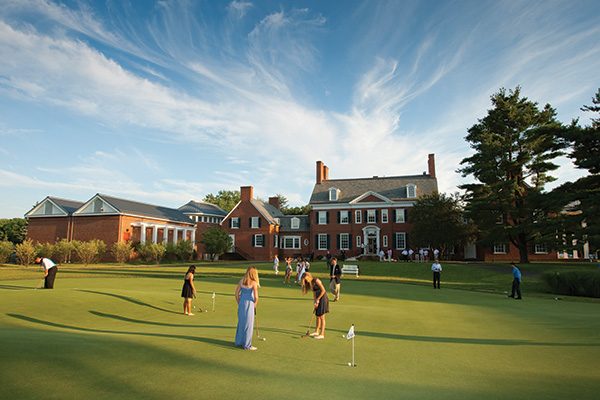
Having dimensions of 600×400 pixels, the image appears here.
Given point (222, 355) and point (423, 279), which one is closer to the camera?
point (222, 355)

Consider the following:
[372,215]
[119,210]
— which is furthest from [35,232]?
[372,215]

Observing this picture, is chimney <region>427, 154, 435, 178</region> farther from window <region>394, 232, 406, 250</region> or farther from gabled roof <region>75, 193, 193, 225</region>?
gabled roof <region>75, 193, 193, 225</region>

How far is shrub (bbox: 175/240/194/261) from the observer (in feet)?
166

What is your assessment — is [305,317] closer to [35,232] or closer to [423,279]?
[423,279]

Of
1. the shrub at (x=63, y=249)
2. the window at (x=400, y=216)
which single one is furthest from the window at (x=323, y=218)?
the shrub at (x=63, y=249)

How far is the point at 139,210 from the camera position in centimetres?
5503

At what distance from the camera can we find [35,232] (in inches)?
2137

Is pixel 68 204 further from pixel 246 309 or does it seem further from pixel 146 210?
pixel 246 309

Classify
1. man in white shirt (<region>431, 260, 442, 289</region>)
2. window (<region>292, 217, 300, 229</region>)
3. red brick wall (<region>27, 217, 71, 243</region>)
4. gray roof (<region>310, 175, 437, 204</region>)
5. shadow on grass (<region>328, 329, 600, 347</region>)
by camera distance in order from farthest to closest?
window (<region>292, 217, 300, 229</region>)
gray roof (<region>310, 175, 437, 204</region>)
red brick wall (<region>27, 217, 71, 243</region>)
man in white shirt (<region>431, 260, 442, 289</region>)
shadow on grass (<region>328, 329, 600, 347</region>)

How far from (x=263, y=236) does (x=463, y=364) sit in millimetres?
49732

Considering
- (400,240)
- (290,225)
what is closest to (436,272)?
(400,240)

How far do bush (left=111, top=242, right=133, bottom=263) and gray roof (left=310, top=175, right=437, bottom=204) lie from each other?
23.8 metres

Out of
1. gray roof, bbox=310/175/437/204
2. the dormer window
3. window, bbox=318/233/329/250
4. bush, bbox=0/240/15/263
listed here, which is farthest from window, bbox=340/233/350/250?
bush, bbox=0/240/15/263

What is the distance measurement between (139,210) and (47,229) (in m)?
11.6
